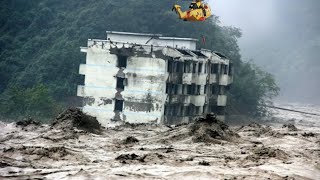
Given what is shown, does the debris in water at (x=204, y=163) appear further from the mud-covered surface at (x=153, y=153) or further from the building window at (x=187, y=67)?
the building window at (x=187, y=67)

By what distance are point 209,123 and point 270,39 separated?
108603 millimetres

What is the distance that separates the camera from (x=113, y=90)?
50.9 metres

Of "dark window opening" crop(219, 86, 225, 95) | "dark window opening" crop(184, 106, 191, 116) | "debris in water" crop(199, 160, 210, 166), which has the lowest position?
"debris in water" crop(199, 160, 210, 166)

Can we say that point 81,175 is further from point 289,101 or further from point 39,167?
point 289,101

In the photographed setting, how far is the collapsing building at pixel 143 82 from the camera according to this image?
163 ft

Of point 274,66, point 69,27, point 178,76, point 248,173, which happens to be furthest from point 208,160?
point 274,66

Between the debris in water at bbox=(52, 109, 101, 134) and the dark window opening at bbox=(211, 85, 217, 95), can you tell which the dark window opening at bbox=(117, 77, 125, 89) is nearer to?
the dark window opening at bbox=(211, 85, 217, 95)

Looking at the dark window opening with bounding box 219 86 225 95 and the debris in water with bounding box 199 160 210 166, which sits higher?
the dark window opening with bounding box 219 86 225 95

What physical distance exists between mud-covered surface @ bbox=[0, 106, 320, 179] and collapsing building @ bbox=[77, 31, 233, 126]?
20554 mm

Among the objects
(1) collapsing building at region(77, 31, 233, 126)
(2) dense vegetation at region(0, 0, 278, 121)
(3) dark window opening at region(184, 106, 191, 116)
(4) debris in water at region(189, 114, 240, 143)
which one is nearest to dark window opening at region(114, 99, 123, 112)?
(1) collapsing building at region(77, 31, 233, 126)

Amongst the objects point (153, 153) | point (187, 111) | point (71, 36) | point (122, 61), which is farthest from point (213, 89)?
point (153, 153)

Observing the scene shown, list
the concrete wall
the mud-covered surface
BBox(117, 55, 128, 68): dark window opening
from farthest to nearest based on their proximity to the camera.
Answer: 1. the concrete wall
2. BBox(117, 55, 128, 68): dark window opening
3. the mud-covered surface

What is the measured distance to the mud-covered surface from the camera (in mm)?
16172

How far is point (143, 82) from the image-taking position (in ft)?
164
